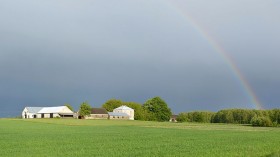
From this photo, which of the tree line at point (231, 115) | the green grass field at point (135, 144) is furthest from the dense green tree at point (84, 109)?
the green grass field at point (135, 144)

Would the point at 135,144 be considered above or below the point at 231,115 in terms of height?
below

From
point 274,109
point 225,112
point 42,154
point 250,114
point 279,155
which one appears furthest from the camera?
point 225,112

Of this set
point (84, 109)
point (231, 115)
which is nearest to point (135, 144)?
point (231, 115)

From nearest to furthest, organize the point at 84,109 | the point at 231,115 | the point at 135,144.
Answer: the point at 135,144, the point at 231,115, the point at 84,109

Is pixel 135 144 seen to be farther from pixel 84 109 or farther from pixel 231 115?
pixel 84 109

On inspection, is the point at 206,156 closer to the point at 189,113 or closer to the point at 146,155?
the point at 146,155

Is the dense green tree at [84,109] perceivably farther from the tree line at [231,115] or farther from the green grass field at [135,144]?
the green grass field at [135,144]

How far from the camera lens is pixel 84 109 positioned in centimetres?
19212

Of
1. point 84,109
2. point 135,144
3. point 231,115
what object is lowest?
point 135,144

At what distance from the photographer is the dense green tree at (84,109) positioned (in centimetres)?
19105

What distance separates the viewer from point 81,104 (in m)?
191

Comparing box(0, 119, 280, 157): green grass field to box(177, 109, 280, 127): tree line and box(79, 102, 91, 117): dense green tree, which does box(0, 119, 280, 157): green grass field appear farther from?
box(79, 102, 91, 117): dense green tree

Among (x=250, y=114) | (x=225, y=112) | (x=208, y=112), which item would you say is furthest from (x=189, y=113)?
(x=250, y=114)

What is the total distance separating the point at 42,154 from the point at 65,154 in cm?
141
